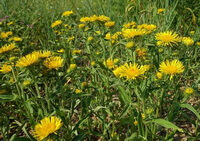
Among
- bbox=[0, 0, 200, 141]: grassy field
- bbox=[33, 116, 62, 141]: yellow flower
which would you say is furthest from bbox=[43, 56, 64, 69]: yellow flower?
bbox=[33, 116, 62, 141]: yellow flower

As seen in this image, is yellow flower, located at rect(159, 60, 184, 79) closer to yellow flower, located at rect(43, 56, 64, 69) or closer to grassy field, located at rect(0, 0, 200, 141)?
grassy field, located at rect(0, 0, 200, 141)

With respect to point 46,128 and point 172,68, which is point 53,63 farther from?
point 172,68

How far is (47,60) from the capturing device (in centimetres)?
152

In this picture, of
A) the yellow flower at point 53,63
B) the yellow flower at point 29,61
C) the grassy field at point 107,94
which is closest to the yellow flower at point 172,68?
the grassy field at point 107,94

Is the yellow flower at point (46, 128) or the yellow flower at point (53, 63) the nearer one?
the yellow flower at point (46, 128)

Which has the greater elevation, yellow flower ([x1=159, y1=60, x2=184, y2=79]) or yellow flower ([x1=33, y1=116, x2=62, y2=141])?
yellow flower ([x1=159, y1=60, x2=184, y2=79])

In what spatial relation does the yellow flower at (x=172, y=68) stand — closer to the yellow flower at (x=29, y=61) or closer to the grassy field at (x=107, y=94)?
the grassy field at (x=107, y=94)

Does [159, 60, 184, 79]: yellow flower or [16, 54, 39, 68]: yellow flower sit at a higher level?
[16, 54, 39, 68]: yellow flower

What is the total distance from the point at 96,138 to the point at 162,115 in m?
0.68

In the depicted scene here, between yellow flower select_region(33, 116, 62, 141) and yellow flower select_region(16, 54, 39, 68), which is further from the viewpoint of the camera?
yellow flower select_region(16, 54, 39, 68)

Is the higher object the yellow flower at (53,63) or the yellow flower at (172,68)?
the yellow flower at (53,63)

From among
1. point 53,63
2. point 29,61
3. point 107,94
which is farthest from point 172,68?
point 29,61

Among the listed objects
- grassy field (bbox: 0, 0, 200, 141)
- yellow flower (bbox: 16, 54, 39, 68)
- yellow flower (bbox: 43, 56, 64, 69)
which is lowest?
grassy field (bbox: 0, 0, 200, 141)

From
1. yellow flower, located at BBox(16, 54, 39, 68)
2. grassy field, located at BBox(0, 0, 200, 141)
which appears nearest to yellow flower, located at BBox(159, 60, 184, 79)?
grassy field, located at BBox(0, 0, 200, 141)
